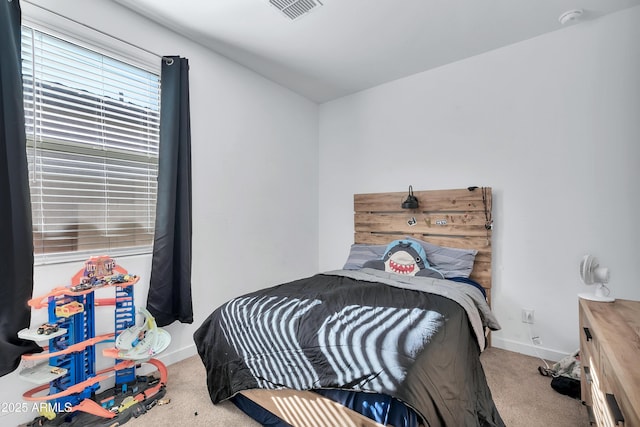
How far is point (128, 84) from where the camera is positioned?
2.17 metres

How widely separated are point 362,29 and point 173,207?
2.05m

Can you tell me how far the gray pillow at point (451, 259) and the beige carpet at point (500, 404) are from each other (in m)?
0.75

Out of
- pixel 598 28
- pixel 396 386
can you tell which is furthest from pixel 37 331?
pixel 598 28

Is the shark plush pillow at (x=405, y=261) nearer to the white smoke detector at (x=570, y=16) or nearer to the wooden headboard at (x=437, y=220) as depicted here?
the wooden headboard at (x=437, y=220)

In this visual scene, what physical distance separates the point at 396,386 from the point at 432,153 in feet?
8.03

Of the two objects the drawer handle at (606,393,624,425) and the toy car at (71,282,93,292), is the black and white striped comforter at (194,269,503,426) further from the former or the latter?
the toy car at (71,282,93,292)

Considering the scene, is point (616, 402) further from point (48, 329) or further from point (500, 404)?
point (48, 329)

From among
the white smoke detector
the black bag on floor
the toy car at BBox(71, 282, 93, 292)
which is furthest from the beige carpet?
the white smoke detector

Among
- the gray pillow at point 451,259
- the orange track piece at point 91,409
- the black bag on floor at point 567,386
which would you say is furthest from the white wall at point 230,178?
the black bag on floor at point 567,386

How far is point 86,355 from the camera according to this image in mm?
1749

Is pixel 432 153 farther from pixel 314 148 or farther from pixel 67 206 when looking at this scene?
pixel 67 206

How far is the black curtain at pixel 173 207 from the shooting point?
2178 mm


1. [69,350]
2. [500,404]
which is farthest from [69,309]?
[500,404]

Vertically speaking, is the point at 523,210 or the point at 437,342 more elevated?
the point at 523,210
